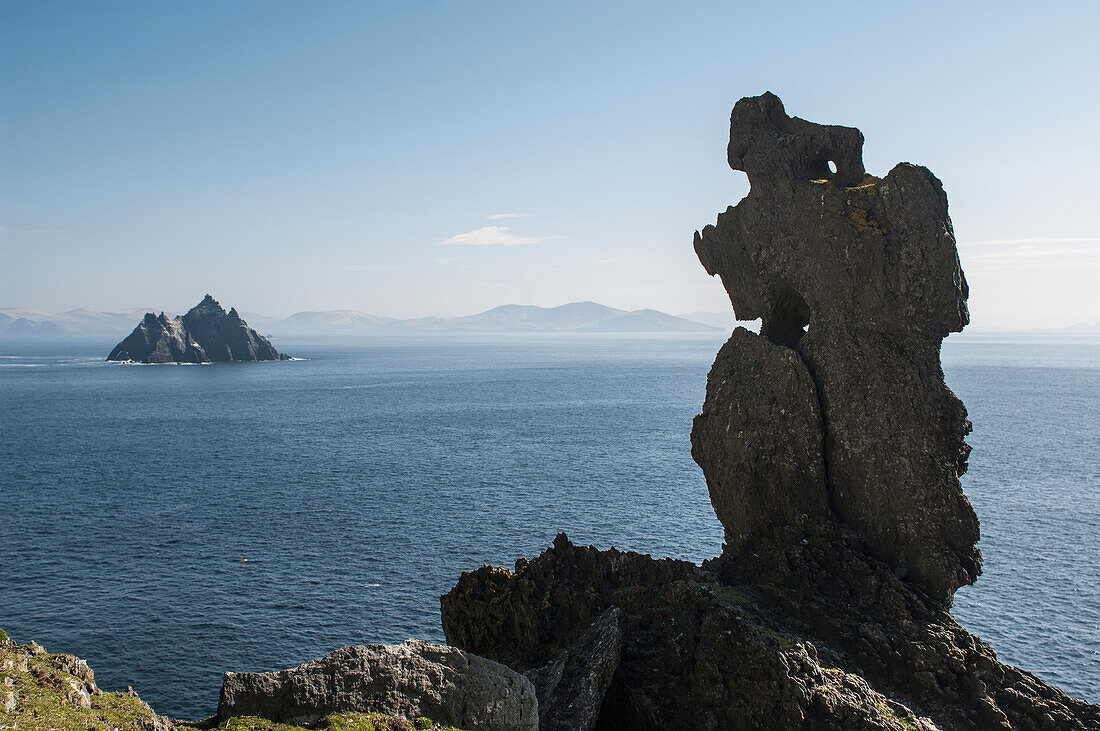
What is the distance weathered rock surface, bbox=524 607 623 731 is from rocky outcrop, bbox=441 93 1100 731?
1.10 meters

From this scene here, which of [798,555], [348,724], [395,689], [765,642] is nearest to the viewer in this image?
[348,724]

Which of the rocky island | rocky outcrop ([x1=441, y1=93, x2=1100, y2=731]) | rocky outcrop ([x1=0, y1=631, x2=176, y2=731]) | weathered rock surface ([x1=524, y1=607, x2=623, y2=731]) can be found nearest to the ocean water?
rocky outcrop ([x1=441, y1=93, x2=1100, y2=731])

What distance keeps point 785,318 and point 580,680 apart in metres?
17.6

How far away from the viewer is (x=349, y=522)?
196 feet

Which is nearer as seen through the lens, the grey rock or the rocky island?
the rocky island

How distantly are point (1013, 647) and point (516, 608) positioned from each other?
29.3m

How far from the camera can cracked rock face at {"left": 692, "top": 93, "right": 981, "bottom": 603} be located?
85.1 feet

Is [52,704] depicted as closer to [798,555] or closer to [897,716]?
[897,716]

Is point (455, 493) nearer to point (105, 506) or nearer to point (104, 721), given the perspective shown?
point (105, 506)

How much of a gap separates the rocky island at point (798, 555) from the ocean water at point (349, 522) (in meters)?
18.3

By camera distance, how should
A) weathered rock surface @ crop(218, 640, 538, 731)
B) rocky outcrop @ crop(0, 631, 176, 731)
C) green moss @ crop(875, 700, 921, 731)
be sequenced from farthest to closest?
green moss @ crop(875, 700, 921, 731)
weathered rock surface @ crop(218, 640, 538, 731)
rocky outcrop @ crop(0, 631, 176, 731)

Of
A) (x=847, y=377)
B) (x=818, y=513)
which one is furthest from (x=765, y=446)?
(x=847, y=377)

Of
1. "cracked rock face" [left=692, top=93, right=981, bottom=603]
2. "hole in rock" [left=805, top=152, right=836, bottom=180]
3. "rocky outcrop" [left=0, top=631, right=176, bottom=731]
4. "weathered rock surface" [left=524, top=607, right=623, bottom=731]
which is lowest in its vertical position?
"weathered rock surface" [left=524, top=607, right=623, bottom=731]

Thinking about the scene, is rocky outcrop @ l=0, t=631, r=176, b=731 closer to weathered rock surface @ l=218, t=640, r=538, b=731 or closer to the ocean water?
weathered rock surface @ l=218, t=640, r=538, b=731
